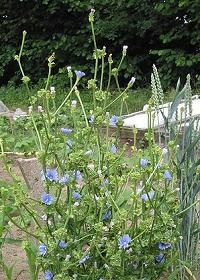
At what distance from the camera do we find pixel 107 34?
11.6 m

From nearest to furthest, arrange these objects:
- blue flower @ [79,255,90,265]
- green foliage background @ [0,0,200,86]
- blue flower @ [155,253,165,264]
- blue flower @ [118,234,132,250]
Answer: blue flower @ [118,234,132,250] < blue flower @ [79,255,90,265] < blue flower @ [155,253,165,264] < green foliage background @ [0,0,200,86]

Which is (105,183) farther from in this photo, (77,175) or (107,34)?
(107,34)

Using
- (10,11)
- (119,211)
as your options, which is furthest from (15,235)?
(10,11)

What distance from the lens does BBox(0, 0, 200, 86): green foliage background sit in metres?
10.7

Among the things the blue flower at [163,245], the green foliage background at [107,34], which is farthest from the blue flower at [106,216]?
the green foliage background at [107,34]

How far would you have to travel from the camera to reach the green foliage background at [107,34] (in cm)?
1067

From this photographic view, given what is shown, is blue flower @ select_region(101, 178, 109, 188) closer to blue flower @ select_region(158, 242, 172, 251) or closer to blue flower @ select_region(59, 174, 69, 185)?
blue flower @ select_region(59, 174, 69, 185)

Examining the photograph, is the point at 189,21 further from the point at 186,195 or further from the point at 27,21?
the point at 186,195

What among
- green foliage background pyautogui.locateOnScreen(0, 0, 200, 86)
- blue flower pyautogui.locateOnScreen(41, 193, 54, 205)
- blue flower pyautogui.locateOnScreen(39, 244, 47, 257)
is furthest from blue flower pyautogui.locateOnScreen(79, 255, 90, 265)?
green foliage background pyautogui.locateOnScreen(0, 0, 200, 86)

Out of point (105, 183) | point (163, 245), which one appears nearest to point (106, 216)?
point (105, 183)

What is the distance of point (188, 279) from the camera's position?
2.98 m

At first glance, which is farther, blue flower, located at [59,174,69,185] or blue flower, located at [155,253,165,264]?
blue flower, located at [155,253,165,264]

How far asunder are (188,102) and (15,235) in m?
1.43

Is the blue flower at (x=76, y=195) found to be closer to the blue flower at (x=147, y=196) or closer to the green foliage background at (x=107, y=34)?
the blue flower at (x=147, y=196)
